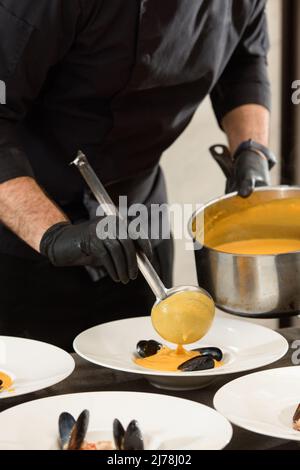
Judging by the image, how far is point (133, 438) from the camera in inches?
43.1

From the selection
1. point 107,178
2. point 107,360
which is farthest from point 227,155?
point 107,360

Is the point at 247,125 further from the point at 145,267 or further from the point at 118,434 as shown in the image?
the point at 118,434

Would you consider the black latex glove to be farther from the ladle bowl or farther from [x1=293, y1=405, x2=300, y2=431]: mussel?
[x1=293, y1=405, x2=300, y2=431]: mussel

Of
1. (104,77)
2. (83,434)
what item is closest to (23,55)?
(104,77)

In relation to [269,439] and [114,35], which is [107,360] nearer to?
[269,439]

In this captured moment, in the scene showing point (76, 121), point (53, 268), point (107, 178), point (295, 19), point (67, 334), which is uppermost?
point (295, 19)

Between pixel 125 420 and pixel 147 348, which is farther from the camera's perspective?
pixel 147 348

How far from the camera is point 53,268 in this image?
75.9 inches

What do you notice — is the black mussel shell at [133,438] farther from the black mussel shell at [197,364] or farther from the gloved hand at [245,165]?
the gloved hand at [245,165]

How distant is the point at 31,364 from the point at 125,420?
26 cm

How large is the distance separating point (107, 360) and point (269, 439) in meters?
0.32

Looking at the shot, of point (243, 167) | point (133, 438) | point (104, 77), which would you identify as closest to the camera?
point (133, 438)

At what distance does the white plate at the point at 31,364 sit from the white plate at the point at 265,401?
0.85ft

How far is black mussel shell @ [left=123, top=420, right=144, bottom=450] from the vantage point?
1083mm
